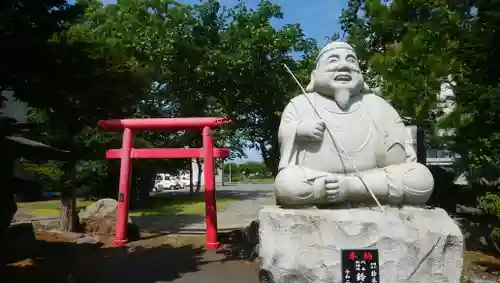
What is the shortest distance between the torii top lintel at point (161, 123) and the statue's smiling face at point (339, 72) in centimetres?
489

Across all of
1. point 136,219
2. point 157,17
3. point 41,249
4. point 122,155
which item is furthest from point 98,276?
point 136,219

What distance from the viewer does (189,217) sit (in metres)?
15.6

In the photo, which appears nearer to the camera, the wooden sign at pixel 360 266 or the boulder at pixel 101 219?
the wooden sign at pixel 360 266

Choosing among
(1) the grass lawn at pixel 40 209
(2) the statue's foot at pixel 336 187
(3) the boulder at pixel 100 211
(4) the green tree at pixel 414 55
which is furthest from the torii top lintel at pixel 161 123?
(1) the grass lawn at pixel 40 209

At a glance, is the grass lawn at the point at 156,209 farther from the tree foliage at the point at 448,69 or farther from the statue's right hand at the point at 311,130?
the statue's right hand at the point at 311,130

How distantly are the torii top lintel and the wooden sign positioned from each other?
5.77m

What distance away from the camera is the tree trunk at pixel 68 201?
11305mm

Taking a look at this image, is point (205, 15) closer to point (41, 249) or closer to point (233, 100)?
point (233, 100)

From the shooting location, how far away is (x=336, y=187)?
370 cm

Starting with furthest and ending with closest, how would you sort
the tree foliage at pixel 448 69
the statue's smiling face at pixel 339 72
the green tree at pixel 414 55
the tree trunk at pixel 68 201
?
the tree trunk at pixel 68 201 → the green tree at pixel 414 55 → the tree foliage at pixel 448 69 → the statue's smiling face at pixel 339 72

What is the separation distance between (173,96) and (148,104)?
2161 millimetres

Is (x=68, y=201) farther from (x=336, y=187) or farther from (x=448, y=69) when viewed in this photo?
(x=336, y=187)

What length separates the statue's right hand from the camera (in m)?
3.96

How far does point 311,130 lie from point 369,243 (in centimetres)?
104
